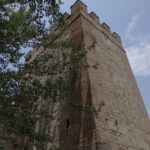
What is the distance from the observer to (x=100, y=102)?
5.75 metres

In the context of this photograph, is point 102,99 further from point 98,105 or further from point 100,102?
point 98,105

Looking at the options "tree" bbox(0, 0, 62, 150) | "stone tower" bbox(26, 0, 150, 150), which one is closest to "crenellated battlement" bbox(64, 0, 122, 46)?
"stone tower" bbox(26, 0, 150, 150)

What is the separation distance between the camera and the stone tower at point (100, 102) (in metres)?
5.18

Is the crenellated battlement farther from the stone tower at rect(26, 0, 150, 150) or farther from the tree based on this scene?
the tree

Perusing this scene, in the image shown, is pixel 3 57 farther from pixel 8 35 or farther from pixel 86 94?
pixel 86 94

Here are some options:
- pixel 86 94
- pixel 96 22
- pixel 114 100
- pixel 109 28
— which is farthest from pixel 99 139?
pixel 109 28

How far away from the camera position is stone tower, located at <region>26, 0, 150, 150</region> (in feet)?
17.0

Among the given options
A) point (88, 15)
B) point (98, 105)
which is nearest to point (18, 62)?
point (98, 105)

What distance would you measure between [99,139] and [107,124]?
658 millimetres

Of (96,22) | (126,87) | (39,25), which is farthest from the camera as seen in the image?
(96,22)

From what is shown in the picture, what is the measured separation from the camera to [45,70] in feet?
17.5

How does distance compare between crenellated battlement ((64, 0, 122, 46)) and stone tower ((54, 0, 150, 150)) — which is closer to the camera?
stone tower ((54, 0, 150, 150))

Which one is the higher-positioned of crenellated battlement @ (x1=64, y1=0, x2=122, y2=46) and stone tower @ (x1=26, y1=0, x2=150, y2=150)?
crenellated battlement @ (x1=64, y1=0, x2=122, y2=46)

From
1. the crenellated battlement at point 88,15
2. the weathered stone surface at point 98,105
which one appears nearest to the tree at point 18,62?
the weathered stone surface at point 98,105
